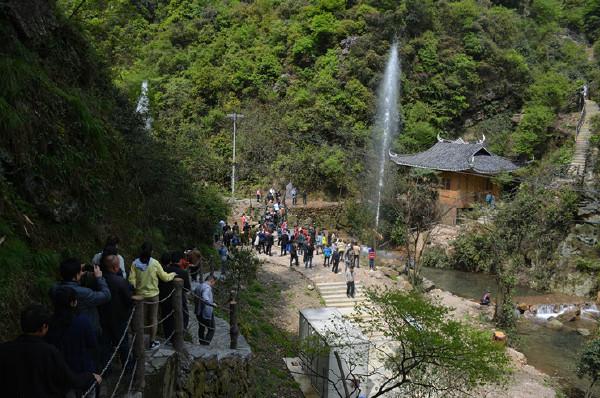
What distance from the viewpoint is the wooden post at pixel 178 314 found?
584 centimetres

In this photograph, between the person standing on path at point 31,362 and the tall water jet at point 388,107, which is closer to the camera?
the person standing on path at point 31,362

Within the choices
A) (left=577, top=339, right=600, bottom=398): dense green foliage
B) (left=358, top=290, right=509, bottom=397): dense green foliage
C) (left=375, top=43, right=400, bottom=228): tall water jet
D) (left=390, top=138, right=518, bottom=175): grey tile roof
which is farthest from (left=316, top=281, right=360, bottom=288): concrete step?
(left=375, top=43, right=400, bottom=228): tall water jet

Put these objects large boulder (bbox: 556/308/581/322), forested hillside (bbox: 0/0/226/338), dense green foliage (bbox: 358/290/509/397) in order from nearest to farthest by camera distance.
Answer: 1. forested hillside (bbox: 0/0/226/338)
2. dense green foliage (bbox: 358/290/509/397)
3. large boulder (bbox: 556/308/581/322)

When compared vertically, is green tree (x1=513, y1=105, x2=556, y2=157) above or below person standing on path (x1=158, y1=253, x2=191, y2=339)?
Result: above

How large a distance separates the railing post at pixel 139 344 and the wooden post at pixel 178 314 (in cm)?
79

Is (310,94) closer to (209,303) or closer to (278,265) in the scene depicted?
(278,265)

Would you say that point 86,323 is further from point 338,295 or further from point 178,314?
point 338,295

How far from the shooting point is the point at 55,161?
7.12m

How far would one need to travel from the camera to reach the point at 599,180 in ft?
83.9

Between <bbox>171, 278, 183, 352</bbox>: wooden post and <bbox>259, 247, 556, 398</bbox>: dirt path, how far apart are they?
29.3ft

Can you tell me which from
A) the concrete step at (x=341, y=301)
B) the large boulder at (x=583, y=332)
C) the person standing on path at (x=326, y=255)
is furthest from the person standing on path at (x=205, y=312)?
the large boulder at (x=583, y=332)

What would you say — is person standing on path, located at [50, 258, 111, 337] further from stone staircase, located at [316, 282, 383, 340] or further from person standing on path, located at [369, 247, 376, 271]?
person standing on path, located at [369, 247, 376, 271]

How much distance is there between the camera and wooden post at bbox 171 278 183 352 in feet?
19.2

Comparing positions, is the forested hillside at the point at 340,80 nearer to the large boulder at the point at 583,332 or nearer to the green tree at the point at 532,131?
the green tree at the point at 532,131
